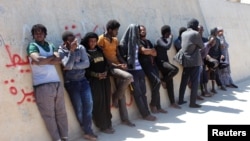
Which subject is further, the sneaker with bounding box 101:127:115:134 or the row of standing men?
the sneaker with bounding box 101:127:115:134

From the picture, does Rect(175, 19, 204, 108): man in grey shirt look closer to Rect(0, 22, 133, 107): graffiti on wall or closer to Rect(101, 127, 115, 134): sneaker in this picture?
Rect(101, 127, 115, 134): sneaker

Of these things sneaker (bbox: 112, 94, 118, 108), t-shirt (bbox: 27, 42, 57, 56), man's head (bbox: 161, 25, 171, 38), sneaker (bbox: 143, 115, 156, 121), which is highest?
man's head (bbox: 161, 25, 171, 38)

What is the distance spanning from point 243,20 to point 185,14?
427 centimetres

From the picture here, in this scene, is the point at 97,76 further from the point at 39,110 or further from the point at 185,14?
the point at 185,14

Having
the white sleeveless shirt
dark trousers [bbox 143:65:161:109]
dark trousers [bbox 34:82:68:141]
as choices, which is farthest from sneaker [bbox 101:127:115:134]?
dark trousers [bbox 143:65:161:109]

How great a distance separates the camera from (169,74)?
7.51 meters

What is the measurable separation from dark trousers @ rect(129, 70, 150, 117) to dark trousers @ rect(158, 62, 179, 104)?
0.92 m

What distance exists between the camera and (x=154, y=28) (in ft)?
26.7

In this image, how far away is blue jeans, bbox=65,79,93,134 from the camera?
5.31 m

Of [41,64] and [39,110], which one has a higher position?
[41,64]

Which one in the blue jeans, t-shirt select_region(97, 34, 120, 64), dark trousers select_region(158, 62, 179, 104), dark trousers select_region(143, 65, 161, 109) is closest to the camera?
the blue jeans

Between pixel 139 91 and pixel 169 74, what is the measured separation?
122 centimetres

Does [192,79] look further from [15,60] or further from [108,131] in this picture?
[15,60]

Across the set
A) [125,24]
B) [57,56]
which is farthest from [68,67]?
[125,24]
